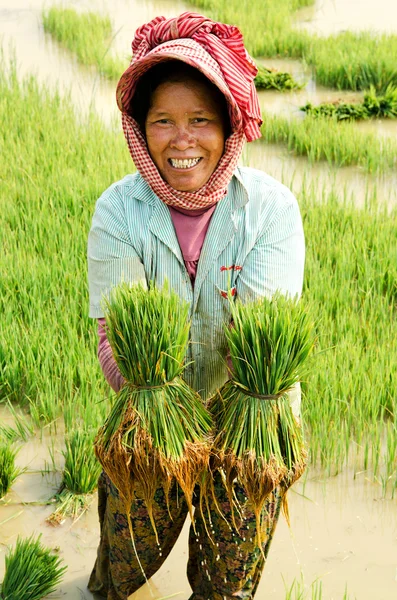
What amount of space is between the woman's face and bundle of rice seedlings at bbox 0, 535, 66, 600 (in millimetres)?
1146

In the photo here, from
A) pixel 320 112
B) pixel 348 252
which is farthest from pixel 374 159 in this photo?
pixel 348 252

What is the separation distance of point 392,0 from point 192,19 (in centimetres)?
707

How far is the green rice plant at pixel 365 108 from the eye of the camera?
5.97 m

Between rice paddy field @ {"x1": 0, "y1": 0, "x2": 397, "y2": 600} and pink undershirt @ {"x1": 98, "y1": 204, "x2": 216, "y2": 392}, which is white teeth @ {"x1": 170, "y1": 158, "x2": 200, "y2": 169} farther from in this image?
rice paddy field @ {"x1": 0, "y1": 0, "x2": 397, "y2": 600}

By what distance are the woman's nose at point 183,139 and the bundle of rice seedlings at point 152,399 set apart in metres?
0.37

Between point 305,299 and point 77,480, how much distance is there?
0.99 m

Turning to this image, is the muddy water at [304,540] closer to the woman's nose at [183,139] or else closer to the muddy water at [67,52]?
the woman's nose at [183,139]

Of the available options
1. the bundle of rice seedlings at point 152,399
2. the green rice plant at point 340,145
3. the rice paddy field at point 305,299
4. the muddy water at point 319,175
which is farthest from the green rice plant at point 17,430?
the green rice plant at point 340,145

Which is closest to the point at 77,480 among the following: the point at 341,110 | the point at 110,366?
the point at 110,366

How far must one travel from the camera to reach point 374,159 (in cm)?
531

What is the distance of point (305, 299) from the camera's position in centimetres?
303

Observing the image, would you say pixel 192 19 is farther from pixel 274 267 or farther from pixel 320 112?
pixel 320 112

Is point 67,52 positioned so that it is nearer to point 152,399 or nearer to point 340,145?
point 340,145

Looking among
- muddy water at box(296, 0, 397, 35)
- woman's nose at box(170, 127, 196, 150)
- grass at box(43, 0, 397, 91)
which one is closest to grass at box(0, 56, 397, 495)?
woman's nose at box(170, 127, 196, 150)
